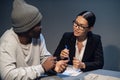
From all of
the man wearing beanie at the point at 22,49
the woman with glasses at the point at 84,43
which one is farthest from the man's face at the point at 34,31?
the woman with glasses at the point at 84,43

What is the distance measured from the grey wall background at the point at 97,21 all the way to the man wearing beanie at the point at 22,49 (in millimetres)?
1755

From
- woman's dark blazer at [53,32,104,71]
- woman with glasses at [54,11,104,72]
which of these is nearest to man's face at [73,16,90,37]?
woman with glasses at [54,11,104,72]

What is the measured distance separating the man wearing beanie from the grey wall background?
5.76 feet

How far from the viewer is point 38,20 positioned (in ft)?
5.16

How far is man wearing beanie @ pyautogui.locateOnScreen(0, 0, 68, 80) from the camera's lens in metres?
1.43

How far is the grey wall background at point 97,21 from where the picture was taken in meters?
3.19

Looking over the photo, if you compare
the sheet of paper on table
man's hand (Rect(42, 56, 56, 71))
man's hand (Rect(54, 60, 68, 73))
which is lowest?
the sheet of paper on table

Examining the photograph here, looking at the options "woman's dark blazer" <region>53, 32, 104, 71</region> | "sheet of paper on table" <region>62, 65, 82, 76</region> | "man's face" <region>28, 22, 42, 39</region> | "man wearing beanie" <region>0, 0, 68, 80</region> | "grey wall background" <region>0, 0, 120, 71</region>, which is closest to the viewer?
"man wearing beanie" <region>0, 0, 68, 80</region>

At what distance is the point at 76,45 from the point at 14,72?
3.19ft

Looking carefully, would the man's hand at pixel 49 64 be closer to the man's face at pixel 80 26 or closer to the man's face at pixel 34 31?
the man's face at pixel 34 31

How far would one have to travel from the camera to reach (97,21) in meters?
3.25

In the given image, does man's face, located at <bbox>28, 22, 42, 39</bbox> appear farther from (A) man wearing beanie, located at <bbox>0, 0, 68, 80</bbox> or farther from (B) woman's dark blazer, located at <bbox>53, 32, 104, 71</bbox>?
(B) woman's dark blazer, located at <bbox>53, 32, 104, 71</bbox>

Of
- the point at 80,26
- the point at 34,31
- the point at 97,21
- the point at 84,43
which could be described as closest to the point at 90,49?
the point at 84,43

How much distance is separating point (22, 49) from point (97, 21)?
188cm
